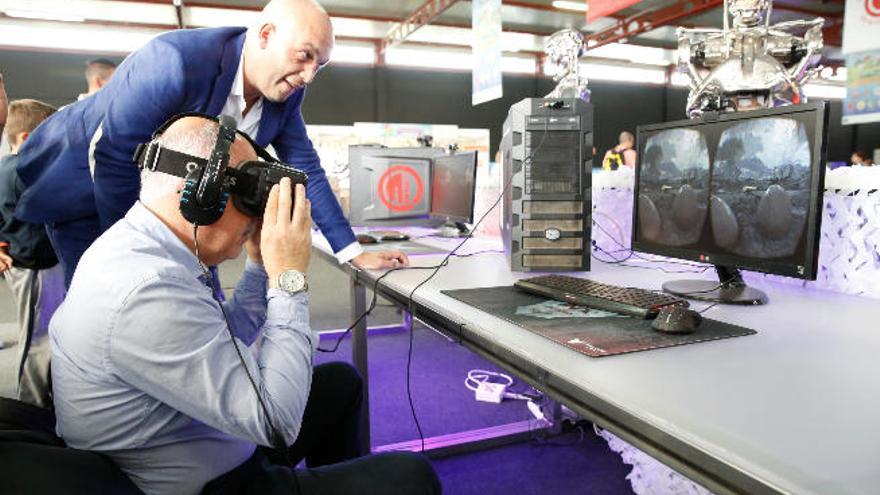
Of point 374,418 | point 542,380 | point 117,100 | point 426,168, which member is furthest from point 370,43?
point 542,380

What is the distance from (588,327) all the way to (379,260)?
826mm

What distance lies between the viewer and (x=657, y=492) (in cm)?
167

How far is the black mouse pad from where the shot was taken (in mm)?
784

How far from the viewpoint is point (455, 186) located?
2.66 meters

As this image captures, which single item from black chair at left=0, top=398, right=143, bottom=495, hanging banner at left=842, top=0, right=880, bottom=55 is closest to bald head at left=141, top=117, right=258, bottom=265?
black chair at left=0, top=398, right=143, bottom=495

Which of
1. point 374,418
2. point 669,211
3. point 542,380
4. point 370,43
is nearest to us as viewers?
point 542,380

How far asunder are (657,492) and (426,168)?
1.80 metres

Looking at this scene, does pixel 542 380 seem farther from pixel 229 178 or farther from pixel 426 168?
pixel 426 168

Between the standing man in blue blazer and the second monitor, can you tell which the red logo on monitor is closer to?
the second monitor

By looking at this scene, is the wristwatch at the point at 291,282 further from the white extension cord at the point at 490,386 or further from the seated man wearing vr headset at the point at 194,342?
the white extension cord at the point at 490,386

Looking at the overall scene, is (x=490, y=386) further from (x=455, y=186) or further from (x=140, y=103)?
(x=140, y=103)

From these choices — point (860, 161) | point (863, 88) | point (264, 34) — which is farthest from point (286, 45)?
point (863, 88)

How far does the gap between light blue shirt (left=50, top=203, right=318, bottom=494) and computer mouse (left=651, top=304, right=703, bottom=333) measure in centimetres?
51

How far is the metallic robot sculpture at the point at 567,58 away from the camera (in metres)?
2.00
